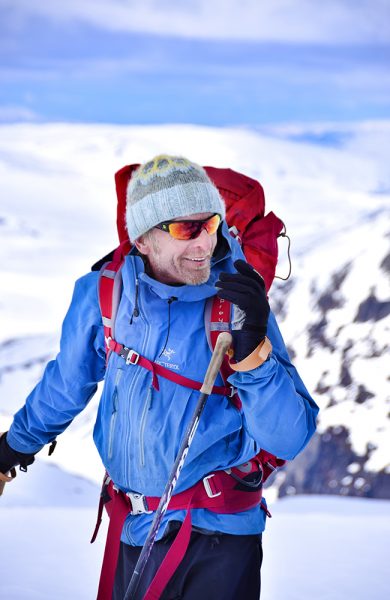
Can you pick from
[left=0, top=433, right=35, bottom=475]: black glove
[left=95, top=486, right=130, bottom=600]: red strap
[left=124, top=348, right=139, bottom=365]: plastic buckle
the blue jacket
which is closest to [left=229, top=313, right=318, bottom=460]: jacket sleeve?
the blue jacket

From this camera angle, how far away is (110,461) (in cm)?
274

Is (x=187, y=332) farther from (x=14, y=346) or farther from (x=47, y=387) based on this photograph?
(x=14, y=346)

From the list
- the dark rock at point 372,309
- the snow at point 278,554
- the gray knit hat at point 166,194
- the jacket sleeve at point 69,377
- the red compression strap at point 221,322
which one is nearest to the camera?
the red compression strap at point 221,322

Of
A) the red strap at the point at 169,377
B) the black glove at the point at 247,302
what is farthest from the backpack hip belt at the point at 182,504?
the black glove at the point at 247,302

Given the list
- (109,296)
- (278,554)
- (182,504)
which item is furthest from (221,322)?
(278,554)

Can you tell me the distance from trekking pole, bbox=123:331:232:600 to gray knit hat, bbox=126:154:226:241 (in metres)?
0.44

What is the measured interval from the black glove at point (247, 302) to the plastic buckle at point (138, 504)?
612 mm

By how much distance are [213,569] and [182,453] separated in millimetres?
417

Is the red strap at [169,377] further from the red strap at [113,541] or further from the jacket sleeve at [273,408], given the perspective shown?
the red strap at [113,541]

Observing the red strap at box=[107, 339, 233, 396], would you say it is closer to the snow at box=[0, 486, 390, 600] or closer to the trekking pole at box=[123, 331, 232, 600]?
the trekking pole at box=[123, 331, 232, 600]

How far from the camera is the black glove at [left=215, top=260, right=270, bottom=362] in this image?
2318 mm

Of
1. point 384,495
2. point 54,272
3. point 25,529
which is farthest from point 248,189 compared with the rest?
point 54,272

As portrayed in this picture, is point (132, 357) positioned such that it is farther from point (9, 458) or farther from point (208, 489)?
point (9, 458)

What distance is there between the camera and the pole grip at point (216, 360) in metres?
2.38
